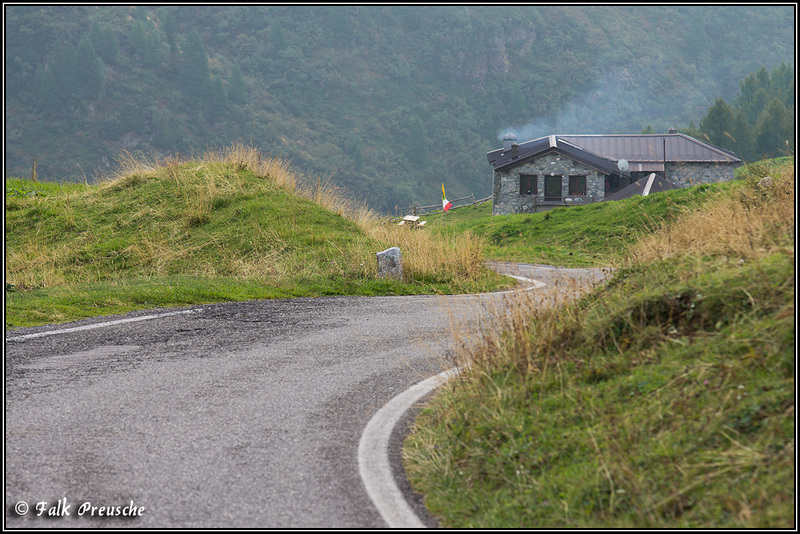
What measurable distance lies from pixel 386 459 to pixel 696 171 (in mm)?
52019

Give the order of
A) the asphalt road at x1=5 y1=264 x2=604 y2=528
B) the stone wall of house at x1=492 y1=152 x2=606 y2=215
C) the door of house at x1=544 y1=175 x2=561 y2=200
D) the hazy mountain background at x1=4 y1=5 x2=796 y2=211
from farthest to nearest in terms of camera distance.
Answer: the hazy mountain background at x1=4 y1=5 x2=796 y2=211 < the door of house at x1=544 y1=175 x2=561 y2=200 < the stone wall of house at x1=492 y1=152 x2=606 y2=215 < the asphalt road at x1=5 y1=264 x2=604 y2=528

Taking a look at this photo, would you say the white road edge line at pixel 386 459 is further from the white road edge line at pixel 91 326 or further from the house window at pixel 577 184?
the house window at pixel 577 184

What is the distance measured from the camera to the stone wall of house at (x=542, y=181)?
47.9 m

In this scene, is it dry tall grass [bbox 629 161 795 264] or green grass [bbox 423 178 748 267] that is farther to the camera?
green grass [bbox 423 178 748 267]

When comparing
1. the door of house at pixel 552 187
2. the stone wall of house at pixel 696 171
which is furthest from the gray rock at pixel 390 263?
the stone wall of house at pixel 696 171

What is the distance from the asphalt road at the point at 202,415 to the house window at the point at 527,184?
38.7m

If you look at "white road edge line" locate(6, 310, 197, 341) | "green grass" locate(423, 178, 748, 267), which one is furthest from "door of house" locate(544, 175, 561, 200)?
"white road edge line" locate(6, 310, 197, 341)

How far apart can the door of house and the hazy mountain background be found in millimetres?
42328

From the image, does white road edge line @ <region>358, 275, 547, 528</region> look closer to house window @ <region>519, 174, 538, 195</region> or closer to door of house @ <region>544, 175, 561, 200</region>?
house window @ <region>519, 174, 538, 195</region>

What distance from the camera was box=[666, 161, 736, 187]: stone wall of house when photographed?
170ft

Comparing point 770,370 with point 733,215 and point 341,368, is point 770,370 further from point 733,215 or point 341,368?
point 341,368

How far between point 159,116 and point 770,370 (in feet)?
367

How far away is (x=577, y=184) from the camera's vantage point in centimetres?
4822

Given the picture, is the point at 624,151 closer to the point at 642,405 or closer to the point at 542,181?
the point at 542,181
